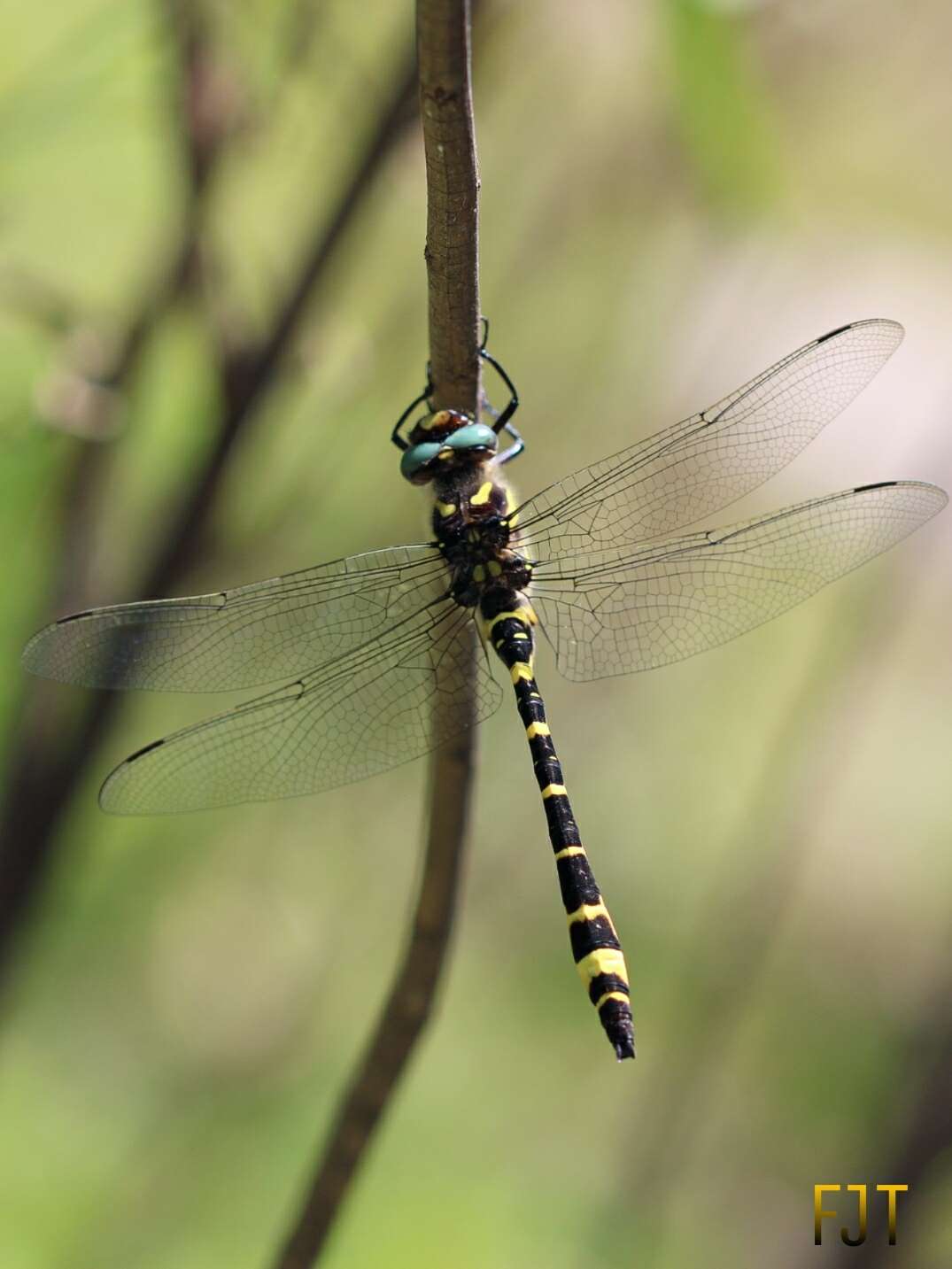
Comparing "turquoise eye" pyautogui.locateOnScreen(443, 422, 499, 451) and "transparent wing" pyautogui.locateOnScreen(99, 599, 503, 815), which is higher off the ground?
"turquoise eye" pyautogui.locateOnScreen(443, 422, 499, 451)

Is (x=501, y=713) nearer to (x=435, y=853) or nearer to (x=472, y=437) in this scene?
(x=472, y=437)

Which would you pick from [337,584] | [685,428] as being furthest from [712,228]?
[337,584]

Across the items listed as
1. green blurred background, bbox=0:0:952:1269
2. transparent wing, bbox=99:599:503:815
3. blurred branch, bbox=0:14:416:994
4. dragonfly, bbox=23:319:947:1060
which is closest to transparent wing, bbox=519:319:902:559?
dragonfly, bbox=23:319:947:1060

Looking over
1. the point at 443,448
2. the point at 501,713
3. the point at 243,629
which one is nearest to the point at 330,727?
the point at 243,629

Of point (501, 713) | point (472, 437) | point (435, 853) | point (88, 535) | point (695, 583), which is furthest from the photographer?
point (501, 713)

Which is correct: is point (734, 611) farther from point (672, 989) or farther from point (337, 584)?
point (672, 989)

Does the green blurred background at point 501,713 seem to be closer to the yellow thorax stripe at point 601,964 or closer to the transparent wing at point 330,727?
the transparent wing at point 330,727

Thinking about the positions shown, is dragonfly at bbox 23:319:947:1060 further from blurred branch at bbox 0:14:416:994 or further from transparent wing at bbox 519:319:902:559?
blurred branch at bbox 0:14:416:994
